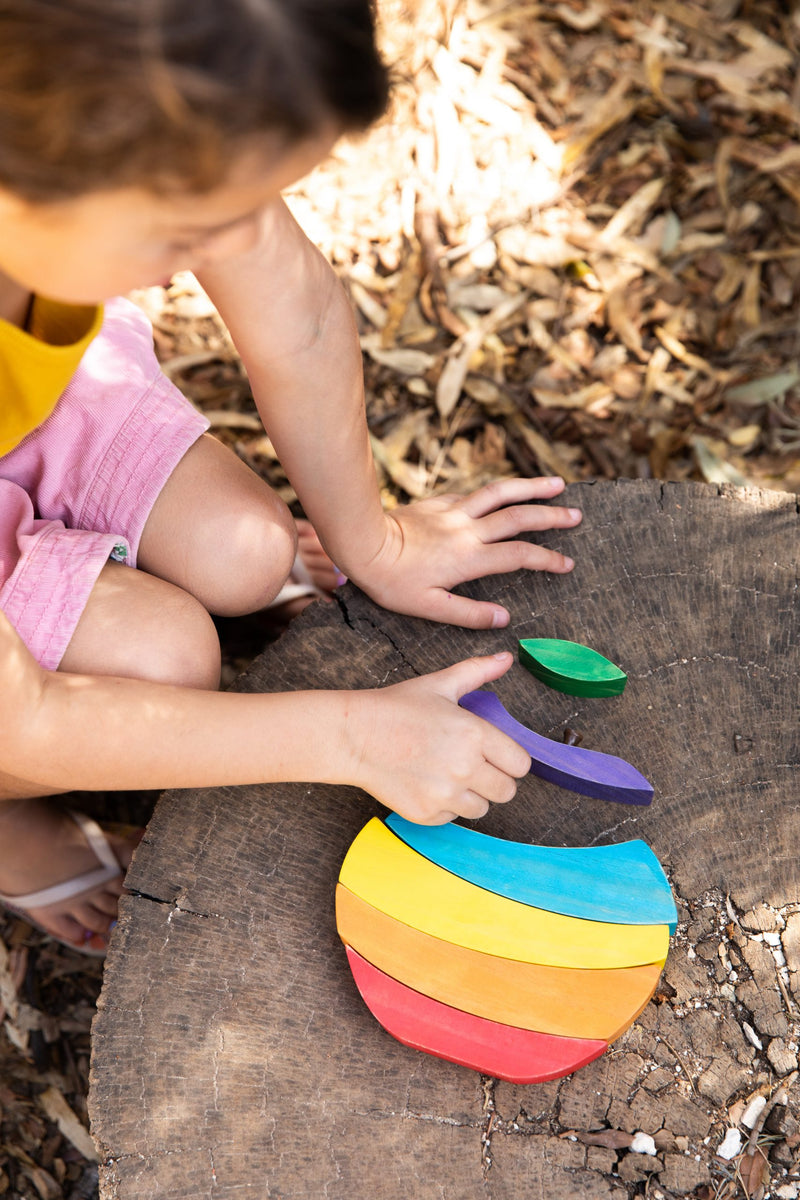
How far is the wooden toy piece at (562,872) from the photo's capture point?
0.96 m

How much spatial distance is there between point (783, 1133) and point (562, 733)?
0.44m

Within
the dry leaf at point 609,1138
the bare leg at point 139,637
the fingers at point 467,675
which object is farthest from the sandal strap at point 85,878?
the dry leaf at point 609,1138

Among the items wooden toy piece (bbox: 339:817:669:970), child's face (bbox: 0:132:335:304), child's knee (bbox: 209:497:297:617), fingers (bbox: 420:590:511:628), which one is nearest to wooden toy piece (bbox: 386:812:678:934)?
wooden toy piece (bbox: 339:817:669:970)

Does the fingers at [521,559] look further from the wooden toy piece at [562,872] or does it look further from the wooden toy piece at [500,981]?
the wooden toy piece at [500,981]

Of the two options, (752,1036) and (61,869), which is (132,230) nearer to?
(752,1036)

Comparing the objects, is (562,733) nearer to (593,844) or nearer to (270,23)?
(593,844)

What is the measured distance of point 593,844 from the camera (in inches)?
41.1

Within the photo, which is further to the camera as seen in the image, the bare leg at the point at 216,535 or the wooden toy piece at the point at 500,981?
the bare leg at the point at 216,535

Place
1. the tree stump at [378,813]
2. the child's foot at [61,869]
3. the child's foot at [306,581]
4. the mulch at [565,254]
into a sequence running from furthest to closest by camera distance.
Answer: the mulch at [565,254] < the child's foot at [306,581] < the child's foot at [61,869] < the tree stump at [378,813]

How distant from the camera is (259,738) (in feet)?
3.06

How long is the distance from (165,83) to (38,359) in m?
0.53

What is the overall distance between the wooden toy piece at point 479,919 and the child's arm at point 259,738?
6cm

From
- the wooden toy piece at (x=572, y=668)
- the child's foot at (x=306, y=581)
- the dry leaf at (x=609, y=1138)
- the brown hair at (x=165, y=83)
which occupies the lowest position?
the dry leaf at (x=609, y=1138)

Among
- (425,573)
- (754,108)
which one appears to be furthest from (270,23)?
(754,108)
